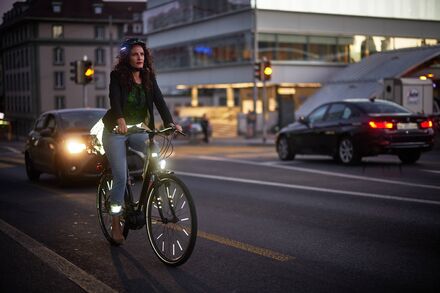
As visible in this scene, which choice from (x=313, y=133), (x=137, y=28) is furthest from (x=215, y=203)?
(x=137, y=28)

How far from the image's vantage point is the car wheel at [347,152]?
50.2 feet

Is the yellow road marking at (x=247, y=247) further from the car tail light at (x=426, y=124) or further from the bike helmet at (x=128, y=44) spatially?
the car tail light at (x=426, y=124)

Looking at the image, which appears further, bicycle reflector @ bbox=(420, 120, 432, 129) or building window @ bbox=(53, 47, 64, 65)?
building window @ bbox=(53, 47, 64, 65)

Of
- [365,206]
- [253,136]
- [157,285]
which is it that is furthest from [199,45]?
[157,285]

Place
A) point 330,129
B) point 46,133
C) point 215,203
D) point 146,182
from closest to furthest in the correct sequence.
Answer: point 146,182, point 215,203, point 46,133, point 330,129

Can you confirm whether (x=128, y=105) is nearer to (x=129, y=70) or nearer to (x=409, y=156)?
(x=129, y=70)

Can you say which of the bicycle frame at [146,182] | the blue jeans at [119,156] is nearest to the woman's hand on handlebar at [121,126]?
the bicycle frame at [146,182]

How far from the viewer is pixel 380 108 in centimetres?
1556

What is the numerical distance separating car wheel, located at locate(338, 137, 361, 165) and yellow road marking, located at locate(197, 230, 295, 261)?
29.0 ft

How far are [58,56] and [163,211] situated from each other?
83.0 m

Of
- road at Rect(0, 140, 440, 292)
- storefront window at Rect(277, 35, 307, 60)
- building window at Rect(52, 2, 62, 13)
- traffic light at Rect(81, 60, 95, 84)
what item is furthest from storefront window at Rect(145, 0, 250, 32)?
road at Rect(0, 140, 440, 292)

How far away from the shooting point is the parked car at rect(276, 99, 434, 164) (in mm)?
14836

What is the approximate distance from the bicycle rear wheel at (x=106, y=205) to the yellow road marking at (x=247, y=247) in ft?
3.16

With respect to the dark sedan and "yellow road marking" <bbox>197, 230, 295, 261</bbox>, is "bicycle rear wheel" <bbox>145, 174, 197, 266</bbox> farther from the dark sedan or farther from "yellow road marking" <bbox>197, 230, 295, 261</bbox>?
the dark sedan
